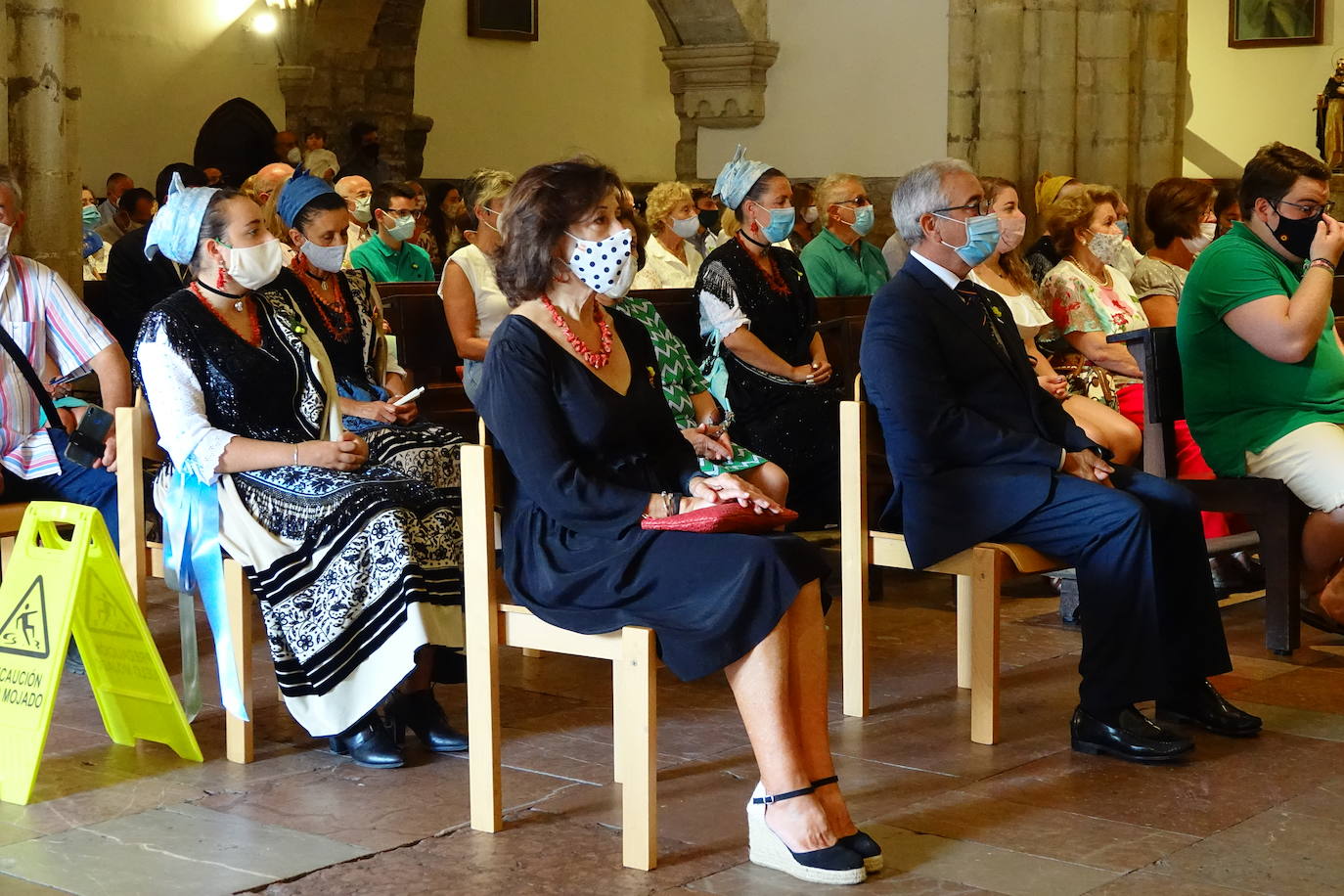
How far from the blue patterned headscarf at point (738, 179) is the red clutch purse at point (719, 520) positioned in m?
2.71

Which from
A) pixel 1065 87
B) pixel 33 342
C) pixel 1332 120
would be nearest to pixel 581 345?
pixel 33 342

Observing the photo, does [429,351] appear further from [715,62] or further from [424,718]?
[715,62]

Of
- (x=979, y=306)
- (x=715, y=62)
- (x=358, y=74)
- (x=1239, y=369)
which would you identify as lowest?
(x=1239, y=369)

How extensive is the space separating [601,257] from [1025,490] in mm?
1085

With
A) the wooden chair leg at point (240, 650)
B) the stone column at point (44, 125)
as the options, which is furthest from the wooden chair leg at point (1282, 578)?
the stone column at point (44, 125)

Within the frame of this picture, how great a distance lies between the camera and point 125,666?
370 centimetres

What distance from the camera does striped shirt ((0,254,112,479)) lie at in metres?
4.36

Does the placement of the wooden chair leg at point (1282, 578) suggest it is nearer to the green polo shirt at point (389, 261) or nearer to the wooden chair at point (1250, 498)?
the wooden chair at point (1250, 498)

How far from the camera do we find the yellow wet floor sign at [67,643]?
3396 millimetres

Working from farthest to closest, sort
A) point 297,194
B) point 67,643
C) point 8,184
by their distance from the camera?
point 297,194
point 8,184
point 67,643

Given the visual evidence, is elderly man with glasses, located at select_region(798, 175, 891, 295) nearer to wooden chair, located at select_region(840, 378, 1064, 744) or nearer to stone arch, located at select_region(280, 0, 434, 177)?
wooden chair, located at select_region(840, 378, 1064, 744)

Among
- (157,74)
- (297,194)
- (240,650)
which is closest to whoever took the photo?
(240,650)

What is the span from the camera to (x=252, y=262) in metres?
3.83

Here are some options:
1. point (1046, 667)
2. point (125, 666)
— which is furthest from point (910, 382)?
point (125, 666)
